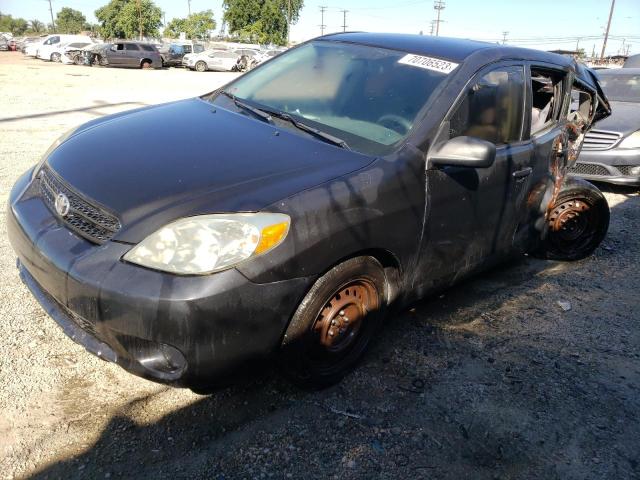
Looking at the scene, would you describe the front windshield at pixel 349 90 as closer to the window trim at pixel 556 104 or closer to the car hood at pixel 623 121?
the window trim at pixel 556 104

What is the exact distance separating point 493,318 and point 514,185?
915 millimetres

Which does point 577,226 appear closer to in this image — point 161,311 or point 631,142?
point 631,142

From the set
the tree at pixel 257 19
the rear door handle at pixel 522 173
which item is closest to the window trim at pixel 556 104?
the rear door handle at pixel 522 173

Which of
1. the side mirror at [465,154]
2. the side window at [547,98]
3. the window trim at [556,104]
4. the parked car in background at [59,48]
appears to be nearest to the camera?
the side mirror at [465,154]

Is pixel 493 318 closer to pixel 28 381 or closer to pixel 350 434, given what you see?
pixel 350 434

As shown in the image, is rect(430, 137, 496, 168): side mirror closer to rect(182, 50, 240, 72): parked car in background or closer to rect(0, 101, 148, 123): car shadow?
rect(0, 101, 148, 123): car shadow

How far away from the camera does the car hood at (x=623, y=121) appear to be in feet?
22.6

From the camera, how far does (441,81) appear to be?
3006mm

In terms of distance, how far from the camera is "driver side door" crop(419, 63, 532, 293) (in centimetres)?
287

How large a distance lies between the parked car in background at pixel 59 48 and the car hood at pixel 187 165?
32.6m

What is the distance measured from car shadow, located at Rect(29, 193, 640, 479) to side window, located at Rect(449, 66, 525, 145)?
1267 millimetres

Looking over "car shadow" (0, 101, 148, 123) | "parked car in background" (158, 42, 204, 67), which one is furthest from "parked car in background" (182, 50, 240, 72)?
"car shadow" (0, 101, 148, 123)

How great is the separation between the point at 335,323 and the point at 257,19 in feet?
225

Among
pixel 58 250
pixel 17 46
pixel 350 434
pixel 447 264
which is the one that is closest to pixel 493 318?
pixel 447 264
